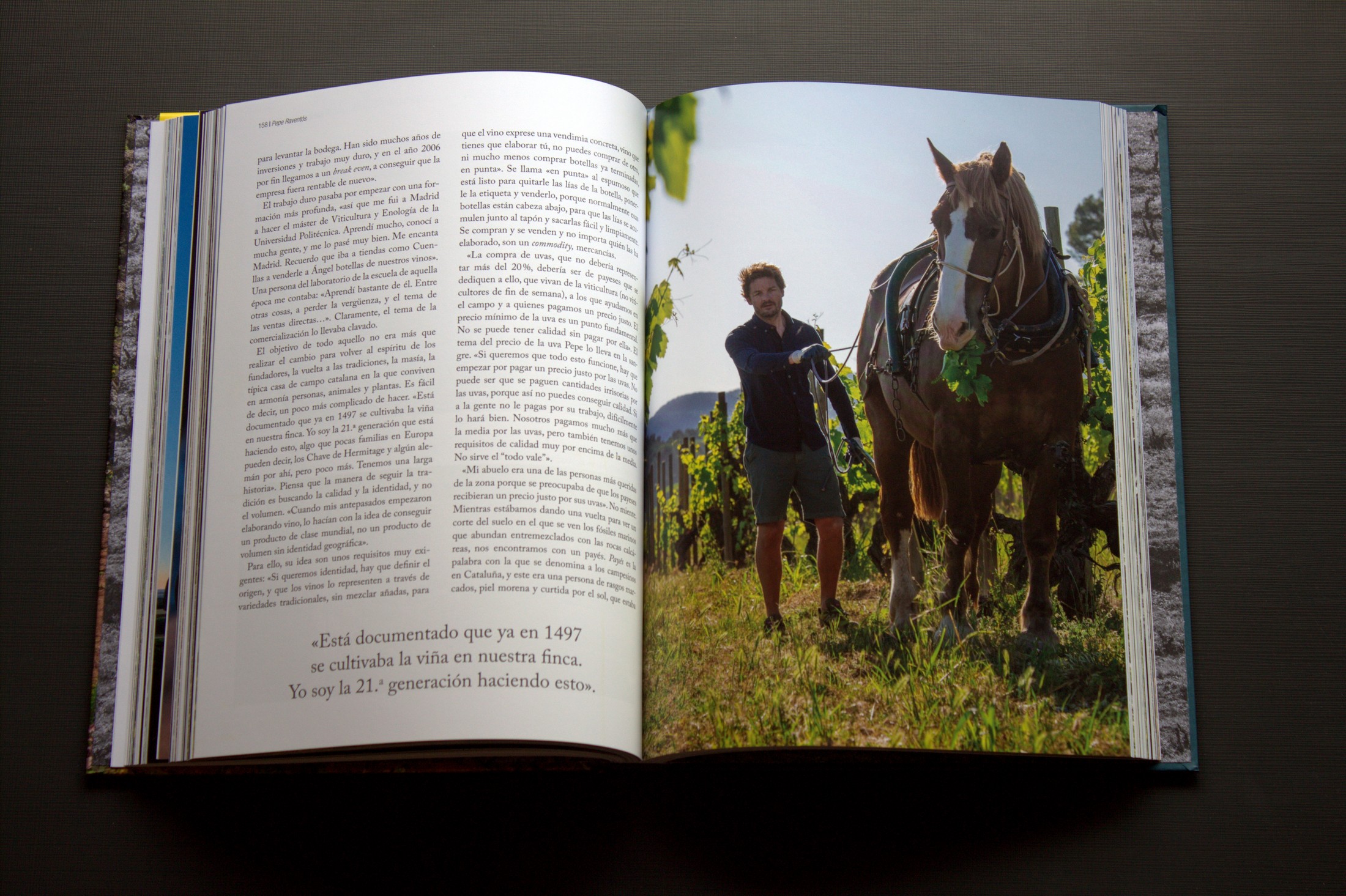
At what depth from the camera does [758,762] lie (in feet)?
3.15

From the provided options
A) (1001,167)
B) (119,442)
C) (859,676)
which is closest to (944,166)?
(1001,167)

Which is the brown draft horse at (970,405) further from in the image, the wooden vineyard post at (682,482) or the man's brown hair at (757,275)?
the wooden vineyard post at (682,482)

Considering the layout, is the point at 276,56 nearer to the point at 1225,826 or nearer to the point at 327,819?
the point at 327,819

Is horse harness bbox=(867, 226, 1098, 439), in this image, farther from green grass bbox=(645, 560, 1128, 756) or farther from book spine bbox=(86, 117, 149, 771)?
book spine bbox=(86, 117, 149, 771)

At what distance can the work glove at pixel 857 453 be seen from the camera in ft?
3.25

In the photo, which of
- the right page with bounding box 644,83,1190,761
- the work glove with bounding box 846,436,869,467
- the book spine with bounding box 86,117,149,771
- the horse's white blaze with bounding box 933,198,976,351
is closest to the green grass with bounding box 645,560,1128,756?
the right page with bounding box 644,83,1190,761

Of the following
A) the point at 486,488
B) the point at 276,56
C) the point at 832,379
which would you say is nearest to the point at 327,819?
the point at 486,488

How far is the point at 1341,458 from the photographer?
3.42 feet

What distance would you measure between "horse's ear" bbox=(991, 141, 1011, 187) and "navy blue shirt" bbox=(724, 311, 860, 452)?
259 mm

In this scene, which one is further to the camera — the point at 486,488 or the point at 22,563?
the point at 22,563

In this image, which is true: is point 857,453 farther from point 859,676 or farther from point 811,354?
point 859,676

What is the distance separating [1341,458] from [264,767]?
3.85 feet

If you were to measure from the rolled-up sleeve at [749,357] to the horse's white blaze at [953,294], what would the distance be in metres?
0.17

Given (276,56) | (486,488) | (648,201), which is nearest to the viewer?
(486,488)
